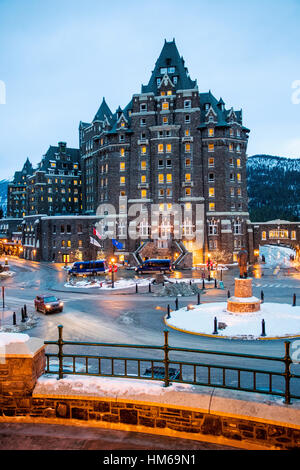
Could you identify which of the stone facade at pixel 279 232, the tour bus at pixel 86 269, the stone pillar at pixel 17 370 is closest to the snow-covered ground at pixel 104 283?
the tour bus at pixel 86 269

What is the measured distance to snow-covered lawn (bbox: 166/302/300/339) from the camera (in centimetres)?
1786

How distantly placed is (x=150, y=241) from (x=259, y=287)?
1021 inches

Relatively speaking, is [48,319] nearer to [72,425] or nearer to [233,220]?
[72,425]

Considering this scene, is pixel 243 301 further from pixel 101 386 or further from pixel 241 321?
pixel 101 386

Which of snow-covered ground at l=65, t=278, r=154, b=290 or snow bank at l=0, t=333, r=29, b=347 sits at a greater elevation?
snow bank at l=0, t=333, r=29, b=347

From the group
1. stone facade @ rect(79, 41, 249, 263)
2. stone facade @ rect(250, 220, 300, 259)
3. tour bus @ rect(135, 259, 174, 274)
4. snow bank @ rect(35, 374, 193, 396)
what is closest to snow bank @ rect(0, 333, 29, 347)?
snow bank @ rect(35, 374, 193, 396)

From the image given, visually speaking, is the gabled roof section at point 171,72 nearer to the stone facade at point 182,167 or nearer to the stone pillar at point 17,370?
the stone facade at point 182,167

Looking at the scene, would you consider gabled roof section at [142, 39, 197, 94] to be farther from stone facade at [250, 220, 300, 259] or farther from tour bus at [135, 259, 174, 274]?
tour bus at [135, 259, 174, 274]

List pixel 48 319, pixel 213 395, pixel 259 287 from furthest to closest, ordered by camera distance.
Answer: pixel 259 287
pixel 48 319
pixel 213 395

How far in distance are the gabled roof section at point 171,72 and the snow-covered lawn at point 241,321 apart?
46.9 metres

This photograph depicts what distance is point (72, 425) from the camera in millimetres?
6387

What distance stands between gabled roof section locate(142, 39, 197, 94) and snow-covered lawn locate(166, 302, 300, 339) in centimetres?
4688

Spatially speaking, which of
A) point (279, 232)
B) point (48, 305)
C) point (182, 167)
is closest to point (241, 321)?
point (48, 305)
